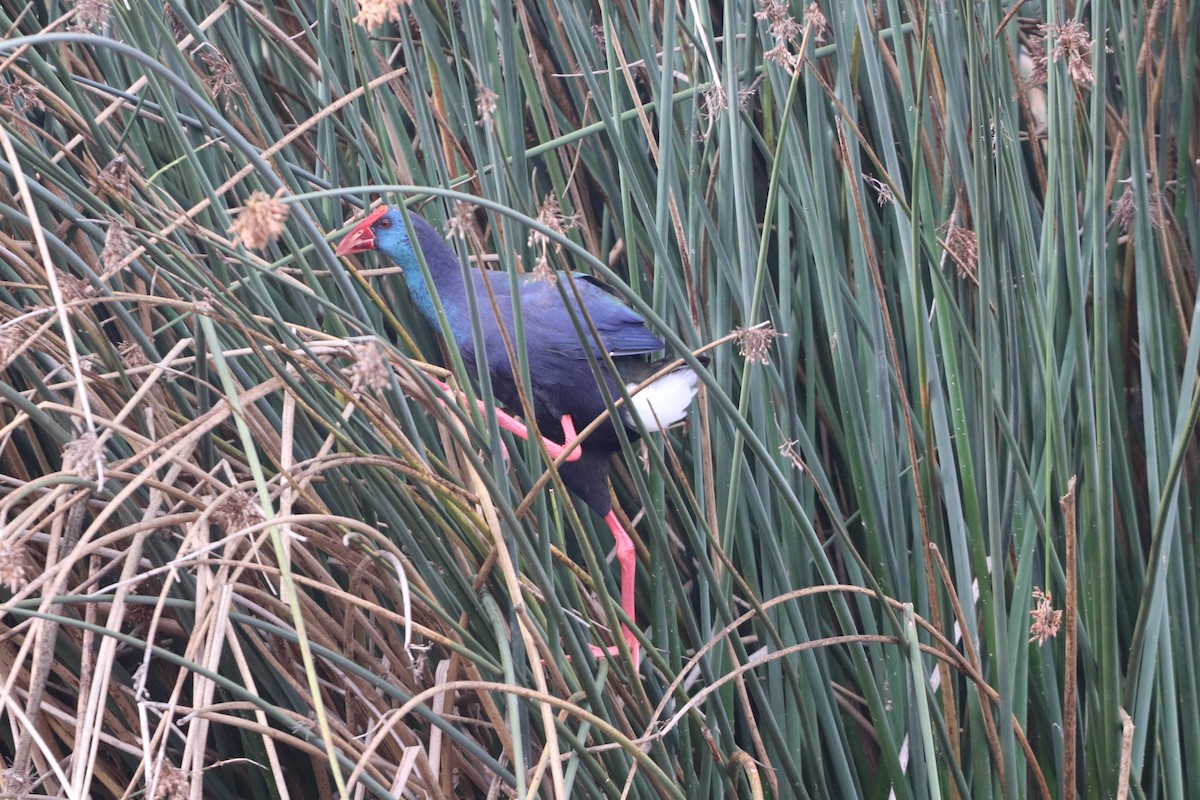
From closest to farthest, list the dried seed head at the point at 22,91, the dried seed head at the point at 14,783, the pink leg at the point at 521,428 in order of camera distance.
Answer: the dried seed head at the point at 14,783 → the dried seed head at the point at 22,91 → the pink leg at the point at 521,428

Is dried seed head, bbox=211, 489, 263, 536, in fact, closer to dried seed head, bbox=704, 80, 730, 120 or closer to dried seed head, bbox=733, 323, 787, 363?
dried seed head, bbox=733, 323, 787, 363

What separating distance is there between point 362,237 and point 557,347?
0.28 metres

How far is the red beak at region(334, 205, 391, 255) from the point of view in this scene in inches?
52.5

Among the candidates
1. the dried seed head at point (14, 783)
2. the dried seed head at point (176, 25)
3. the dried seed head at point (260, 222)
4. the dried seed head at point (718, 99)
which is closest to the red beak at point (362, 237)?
the dried seed head at point (176, 25)

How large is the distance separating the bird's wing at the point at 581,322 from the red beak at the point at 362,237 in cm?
17

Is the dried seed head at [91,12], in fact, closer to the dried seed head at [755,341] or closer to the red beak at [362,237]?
the dried seed head at [755,341]

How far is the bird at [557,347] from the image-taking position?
1.36 metres

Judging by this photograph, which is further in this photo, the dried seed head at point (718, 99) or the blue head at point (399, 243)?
the blue head at point (399, 243)

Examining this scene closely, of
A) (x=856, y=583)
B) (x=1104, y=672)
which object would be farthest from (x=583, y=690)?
(x=1104, y=672)

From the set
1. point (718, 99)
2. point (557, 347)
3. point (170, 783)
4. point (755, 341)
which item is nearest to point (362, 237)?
point (557, 347)

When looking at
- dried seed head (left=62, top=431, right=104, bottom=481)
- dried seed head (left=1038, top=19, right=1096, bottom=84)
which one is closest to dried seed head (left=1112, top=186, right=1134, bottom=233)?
dried seed head (left=1038, top=19, right=1096, bottom=84)

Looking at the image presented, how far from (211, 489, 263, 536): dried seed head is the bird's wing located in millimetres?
705

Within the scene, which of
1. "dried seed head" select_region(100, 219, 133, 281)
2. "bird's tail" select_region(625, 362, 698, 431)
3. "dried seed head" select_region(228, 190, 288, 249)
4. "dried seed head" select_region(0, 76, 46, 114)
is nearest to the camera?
A: "dried seed head" select_region(228, 190, 288, 249)

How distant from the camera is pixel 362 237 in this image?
137 centimetres
